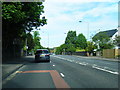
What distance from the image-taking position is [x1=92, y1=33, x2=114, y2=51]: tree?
167ft

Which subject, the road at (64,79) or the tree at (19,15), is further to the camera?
the tree at (19,15)

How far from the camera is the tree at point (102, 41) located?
50959 mm

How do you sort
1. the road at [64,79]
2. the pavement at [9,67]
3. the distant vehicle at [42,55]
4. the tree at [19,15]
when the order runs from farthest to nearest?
the distant vehicle at [42,55], the tree at [19,15], the pavement at [9,67], the road at [64,79]

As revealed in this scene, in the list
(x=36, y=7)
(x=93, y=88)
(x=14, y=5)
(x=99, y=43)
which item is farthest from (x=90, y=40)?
(x=93, y=88)

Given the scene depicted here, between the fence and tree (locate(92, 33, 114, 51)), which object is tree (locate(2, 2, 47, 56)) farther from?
tree (locate(92, 33, 114, 51))

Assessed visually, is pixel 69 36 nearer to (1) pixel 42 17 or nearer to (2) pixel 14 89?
(1) pixel 42 17

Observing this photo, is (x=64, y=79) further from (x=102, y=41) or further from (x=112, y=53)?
(x=102, y=41)

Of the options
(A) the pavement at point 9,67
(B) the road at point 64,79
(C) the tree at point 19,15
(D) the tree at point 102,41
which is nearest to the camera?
(B) the road at point 64,79

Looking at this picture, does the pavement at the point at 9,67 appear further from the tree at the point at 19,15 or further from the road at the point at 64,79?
the tree at the point at 19,15

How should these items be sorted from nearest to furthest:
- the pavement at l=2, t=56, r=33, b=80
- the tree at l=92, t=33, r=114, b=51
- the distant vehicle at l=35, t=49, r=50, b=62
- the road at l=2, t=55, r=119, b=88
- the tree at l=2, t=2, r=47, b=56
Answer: the road at l=2, t=55, r=119, b=88
the pavement at l=2, t=56, r=33, b=80
the tree at l=2, t=2, r=47, b=56
the distant vehicle at l=35, t=49, r=50, b=62
the tree at l=92, t=33, r=114, b=51

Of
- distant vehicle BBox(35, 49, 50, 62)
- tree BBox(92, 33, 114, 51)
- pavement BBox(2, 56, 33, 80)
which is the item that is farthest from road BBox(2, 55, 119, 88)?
tree BBox(92, 33, 114, 51)

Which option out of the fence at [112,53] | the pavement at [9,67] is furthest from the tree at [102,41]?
the pavement at [9,67]

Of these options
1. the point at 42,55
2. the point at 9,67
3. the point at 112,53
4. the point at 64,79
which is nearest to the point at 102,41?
the point at 112,53

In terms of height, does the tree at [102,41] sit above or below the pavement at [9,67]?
above
